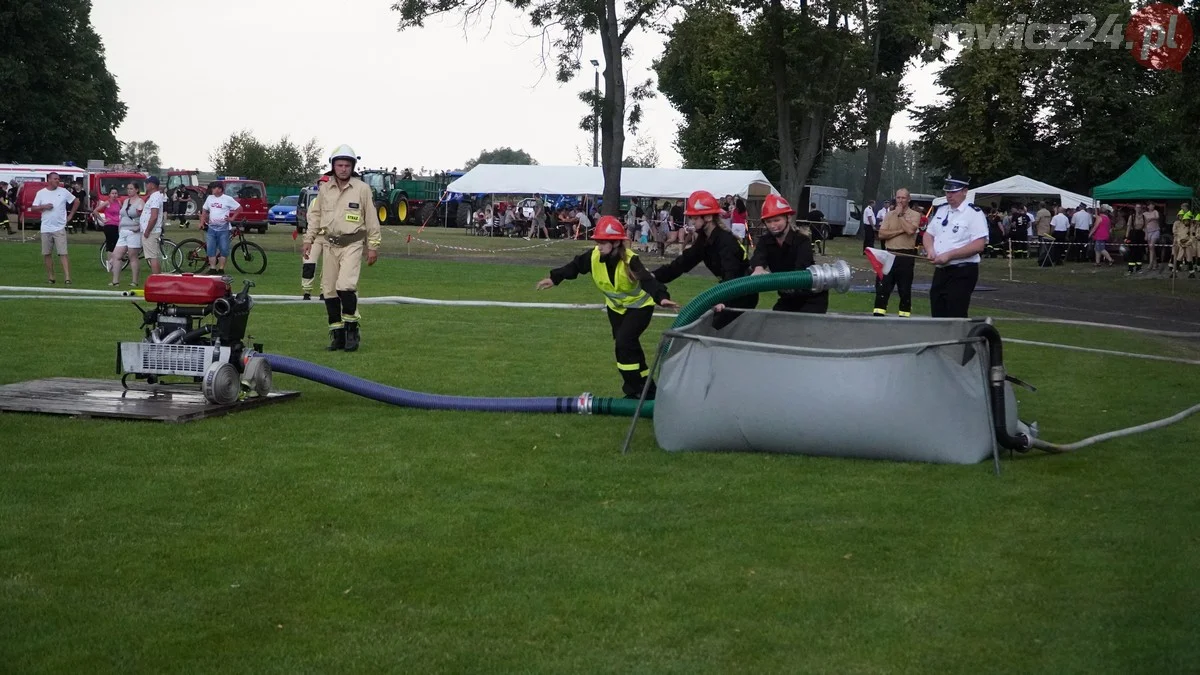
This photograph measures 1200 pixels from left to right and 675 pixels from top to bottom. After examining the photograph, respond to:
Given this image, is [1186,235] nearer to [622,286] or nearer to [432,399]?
[622,286]

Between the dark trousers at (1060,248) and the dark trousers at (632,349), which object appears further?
the dark trousers at (1060,248)

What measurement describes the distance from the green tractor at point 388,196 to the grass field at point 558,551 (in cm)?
5126

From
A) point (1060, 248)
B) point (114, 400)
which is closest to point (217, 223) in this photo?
point (114, 400)

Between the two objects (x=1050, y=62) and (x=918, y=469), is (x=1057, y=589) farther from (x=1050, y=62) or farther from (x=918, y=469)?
(x=1050, y=62)

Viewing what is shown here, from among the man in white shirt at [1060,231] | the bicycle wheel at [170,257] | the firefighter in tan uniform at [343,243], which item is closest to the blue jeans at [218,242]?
the bicycle wheel at [170,257]

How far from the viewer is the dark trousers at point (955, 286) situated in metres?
12.6

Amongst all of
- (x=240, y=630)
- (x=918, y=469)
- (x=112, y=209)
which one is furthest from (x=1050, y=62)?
(x=240, y=630)

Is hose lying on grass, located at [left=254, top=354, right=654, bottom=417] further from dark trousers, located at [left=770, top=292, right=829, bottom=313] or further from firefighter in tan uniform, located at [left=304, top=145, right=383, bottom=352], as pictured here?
firefighter in tan uniform, located at [left=304, top=145, right=383, bottom=352]

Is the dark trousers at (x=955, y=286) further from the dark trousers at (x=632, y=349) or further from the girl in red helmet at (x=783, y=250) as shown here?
the dark trousers at (x=632, y=349)

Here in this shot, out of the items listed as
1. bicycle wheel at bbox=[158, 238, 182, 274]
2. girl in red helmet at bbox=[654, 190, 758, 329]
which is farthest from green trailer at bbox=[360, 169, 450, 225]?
girl in red helmet at bbox=[654, 190, 758, 329]

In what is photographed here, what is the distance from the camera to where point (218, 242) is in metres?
25.6

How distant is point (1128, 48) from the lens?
5669cm

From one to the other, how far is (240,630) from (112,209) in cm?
2374

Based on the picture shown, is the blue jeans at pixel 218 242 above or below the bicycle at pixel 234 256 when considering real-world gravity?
above
